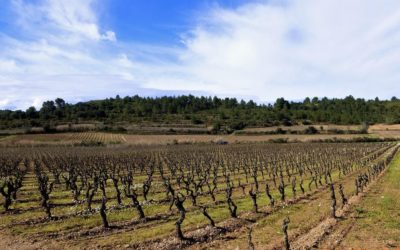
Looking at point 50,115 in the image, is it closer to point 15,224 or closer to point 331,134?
point 331,134

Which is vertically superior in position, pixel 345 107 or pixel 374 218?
pixel 345 107

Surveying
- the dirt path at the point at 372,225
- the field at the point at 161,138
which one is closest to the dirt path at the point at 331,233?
the dirt path at the point at 372,225

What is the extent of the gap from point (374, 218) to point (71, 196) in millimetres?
22970

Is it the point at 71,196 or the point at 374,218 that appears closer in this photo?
the point at 374,218

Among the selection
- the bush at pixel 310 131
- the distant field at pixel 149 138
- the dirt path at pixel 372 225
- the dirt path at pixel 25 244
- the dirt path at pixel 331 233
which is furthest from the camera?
the bush at pixel 310 131

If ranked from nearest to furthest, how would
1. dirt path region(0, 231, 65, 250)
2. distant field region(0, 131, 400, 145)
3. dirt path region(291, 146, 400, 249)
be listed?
dirt path region(291, 146, 400, 249) < dirt path region(0, 231, 65, 250) < distant field region(0, 131, 400, 145)

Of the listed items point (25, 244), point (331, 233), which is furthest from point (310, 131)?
point (25, 244)

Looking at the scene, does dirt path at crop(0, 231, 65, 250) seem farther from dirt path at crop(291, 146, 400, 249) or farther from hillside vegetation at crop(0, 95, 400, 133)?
hillside vegetation at crop(0, 95, 400, 133)

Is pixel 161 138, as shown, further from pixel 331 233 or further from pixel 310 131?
pixel 331 233

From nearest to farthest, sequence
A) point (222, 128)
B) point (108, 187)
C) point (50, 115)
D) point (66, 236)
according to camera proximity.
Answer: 1. point (66, 236)
2. point (108, 187)
3. point (222, 128)
4. point (50, 115)

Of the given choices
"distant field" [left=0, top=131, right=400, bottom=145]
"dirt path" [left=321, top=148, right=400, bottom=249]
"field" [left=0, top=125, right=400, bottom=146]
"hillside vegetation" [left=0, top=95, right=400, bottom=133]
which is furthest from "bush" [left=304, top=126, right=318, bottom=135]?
"dirt path" [left=321, top=148, right=400, bottom=249]

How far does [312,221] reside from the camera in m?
19.3

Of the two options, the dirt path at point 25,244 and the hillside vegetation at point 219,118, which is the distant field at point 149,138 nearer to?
the hillside vegetation at point 219,118

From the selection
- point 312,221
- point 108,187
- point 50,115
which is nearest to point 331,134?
point 108,187
